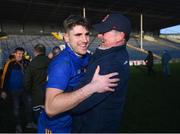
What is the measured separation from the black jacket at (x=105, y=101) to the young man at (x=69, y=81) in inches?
2.2

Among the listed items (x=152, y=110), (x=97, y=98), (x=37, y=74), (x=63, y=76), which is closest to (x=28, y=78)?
(x=37, y=74)

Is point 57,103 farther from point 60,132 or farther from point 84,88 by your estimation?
point 60,132

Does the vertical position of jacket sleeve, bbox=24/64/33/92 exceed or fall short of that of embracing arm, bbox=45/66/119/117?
it falls short

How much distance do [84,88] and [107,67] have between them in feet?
0.76

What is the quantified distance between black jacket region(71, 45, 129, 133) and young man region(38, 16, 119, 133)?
6 cm

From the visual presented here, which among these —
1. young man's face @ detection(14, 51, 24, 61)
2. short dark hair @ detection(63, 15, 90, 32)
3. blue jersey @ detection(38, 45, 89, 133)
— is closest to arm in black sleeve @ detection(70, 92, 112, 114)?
blue jersey @ detection(38, 45, 89, 133)

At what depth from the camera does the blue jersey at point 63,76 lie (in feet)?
9.72

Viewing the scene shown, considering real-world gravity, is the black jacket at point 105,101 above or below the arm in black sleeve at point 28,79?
above

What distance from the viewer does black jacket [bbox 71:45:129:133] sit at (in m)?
2.84

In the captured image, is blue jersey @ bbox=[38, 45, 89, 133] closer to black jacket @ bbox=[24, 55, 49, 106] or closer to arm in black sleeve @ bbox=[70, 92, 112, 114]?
arm in black sleeve @ bbox=[70, 92, 112, 114]

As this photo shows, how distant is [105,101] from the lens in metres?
2.85

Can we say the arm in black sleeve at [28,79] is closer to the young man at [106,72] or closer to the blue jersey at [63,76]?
the blue jersey at [63,76]

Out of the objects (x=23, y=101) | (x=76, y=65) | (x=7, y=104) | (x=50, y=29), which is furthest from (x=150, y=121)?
(x=50, y=29)

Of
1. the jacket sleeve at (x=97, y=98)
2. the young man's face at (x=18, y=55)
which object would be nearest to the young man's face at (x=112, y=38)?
the jacket sleeve at (x=97, y=98)
